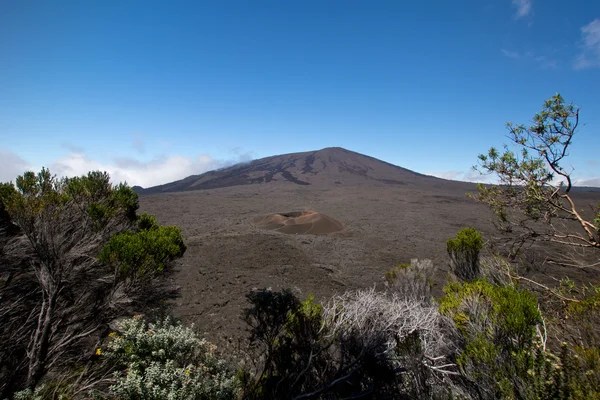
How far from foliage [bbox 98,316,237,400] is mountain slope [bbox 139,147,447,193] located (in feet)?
187

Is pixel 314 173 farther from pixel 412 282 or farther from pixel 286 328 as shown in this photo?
pixel 286 328

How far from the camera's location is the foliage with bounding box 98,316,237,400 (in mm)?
3696

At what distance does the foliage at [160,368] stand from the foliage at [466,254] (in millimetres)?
8286

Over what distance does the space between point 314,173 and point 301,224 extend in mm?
52613

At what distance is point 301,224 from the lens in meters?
23.9

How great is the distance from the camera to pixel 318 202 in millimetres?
38281

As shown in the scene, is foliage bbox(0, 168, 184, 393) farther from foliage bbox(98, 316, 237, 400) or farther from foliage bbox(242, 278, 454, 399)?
foliage bbox(242, 278, 454, 399)

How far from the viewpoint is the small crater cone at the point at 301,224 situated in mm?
22875

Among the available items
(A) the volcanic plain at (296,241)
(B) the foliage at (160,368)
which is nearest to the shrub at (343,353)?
(B) the foliage at (160,368)

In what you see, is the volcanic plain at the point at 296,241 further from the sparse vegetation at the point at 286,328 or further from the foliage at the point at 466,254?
the foliage at the point at 466,254

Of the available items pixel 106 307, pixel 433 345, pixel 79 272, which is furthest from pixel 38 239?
pixel 433 345

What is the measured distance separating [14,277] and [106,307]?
2.20 meters

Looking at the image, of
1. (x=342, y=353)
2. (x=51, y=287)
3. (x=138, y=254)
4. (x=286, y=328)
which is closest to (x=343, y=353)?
(x=342, y=353)

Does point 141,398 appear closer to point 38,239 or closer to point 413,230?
point 38,239
